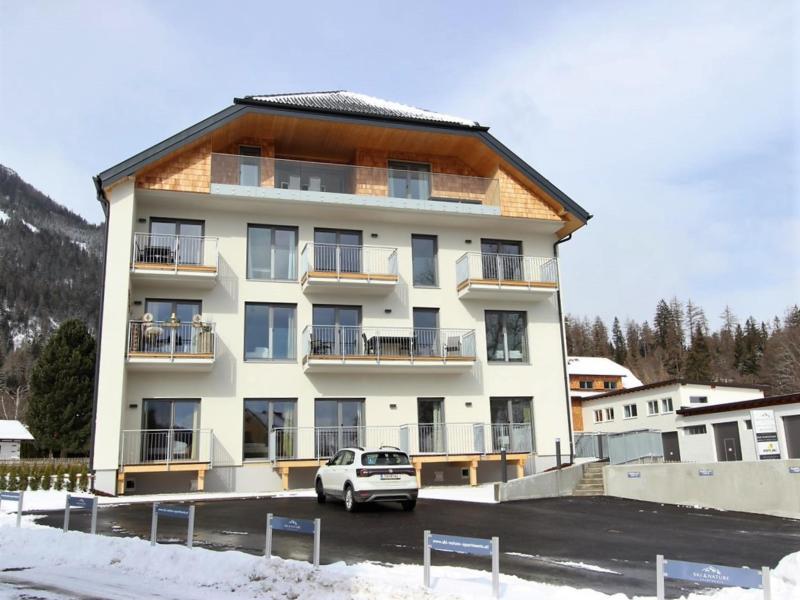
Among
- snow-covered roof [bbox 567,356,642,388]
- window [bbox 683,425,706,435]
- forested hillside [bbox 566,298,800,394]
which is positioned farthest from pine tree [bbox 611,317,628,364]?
window [bbox 683,425,706,435]

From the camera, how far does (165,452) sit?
20.5 metres

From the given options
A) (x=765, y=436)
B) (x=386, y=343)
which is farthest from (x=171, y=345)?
(x=765, y=436)

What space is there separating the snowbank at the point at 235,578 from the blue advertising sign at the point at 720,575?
1429 millimetres

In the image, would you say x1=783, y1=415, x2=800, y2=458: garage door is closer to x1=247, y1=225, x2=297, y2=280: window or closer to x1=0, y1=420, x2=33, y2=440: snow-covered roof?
x1=247, y1=225, x2=297, y2=280: window

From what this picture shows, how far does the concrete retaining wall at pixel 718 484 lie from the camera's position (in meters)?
16.5

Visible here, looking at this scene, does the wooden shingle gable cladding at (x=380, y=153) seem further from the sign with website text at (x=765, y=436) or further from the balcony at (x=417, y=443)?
the sign with website text at (x=765, y=436)

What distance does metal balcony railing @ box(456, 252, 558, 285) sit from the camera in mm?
24109

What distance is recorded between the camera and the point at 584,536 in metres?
12.2

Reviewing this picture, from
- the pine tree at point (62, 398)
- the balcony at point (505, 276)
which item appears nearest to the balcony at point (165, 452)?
the balcony at point (505, 276)

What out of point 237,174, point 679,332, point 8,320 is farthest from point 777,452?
point 8,320

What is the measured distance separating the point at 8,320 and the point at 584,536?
15835cm

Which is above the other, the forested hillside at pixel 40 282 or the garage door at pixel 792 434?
the forested hillside at pixel 40 282

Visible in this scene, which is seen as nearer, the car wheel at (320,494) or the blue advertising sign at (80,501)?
the blue advertising sign at (80,501)

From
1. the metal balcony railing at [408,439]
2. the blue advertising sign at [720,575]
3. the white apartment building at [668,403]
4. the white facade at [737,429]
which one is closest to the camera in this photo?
the blue advertising sign at [720,575]
